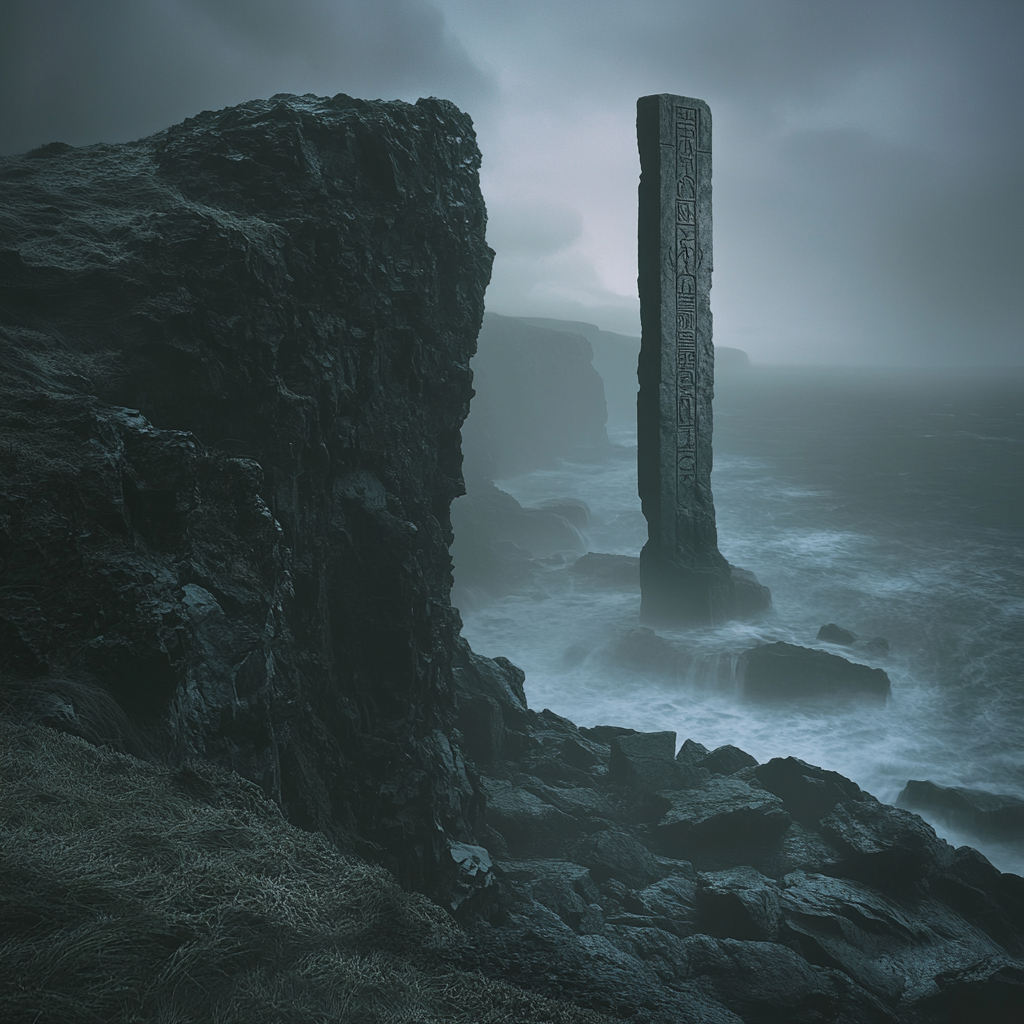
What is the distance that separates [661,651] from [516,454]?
3449 cm

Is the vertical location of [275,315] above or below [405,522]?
above

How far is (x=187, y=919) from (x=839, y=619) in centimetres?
2237

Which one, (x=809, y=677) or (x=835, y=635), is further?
(x=835, y=635)

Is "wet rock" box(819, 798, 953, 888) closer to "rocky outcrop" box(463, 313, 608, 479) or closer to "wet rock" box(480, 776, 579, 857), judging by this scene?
"wet rock" box(480, 776, 579, 857)

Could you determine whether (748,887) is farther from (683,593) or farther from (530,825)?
(683,593)

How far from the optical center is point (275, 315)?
658 centimetres

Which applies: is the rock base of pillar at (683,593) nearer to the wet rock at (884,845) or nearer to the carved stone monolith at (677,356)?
the carved stone monolith at (677,356)

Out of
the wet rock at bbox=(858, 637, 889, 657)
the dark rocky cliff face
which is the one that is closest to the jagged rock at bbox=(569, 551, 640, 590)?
the wet rock at bbox=(858, 637, 889, 657)

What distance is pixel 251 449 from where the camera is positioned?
20.4ft

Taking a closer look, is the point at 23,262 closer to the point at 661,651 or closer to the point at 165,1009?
the point at 165,1009

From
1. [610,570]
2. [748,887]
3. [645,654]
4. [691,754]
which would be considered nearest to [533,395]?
[610,570]

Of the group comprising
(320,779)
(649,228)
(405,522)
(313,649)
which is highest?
(649,228)

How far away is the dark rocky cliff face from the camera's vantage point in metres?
3.99

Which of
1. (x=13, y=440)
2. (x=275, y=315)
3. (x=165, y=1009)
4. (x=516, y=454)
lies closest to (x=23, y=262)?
(x=275, y=315)
